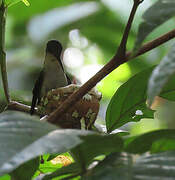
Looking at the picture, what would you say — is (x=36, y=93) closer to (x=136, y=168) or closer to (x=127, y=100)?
(x=127, y=100)

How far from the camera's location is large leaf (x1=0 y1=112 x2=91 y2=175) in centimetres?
52

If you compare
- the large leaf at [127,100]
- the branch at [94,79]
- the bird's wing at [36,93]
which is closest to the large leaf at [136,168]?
the branch at [94,79]

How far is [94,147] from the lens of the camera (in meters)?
0.59

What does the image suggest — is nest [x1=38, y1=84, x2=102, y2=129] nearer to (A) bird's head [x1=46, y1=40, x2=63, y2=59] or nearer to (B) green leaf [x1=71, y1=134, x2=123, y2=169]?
(A) bird's head [x1=46, y1=40, x2=63, y2=59]

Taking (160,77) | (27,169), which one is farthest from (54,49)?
(160,77)

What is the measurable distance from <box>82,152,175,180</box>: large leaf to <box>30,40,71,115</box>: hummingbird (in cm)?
79

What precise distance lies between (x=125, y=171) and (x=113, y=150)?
0.06 m

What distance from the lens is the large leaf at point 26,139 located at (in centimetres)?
52

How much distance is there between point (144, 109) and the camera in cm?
99

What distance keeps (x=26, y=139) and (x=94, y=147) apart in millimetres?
91

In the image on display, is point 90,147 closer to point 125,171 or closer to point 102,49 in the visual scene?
point 125,171

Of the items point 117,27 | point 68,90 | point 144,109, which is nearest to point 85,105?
point 68,90

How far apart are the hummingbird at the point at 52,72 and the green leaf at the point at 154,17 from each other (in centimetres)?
76

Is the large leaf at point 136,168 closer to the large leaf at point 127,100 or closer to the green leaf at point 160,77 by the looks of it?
the green leaf at point 160,77
